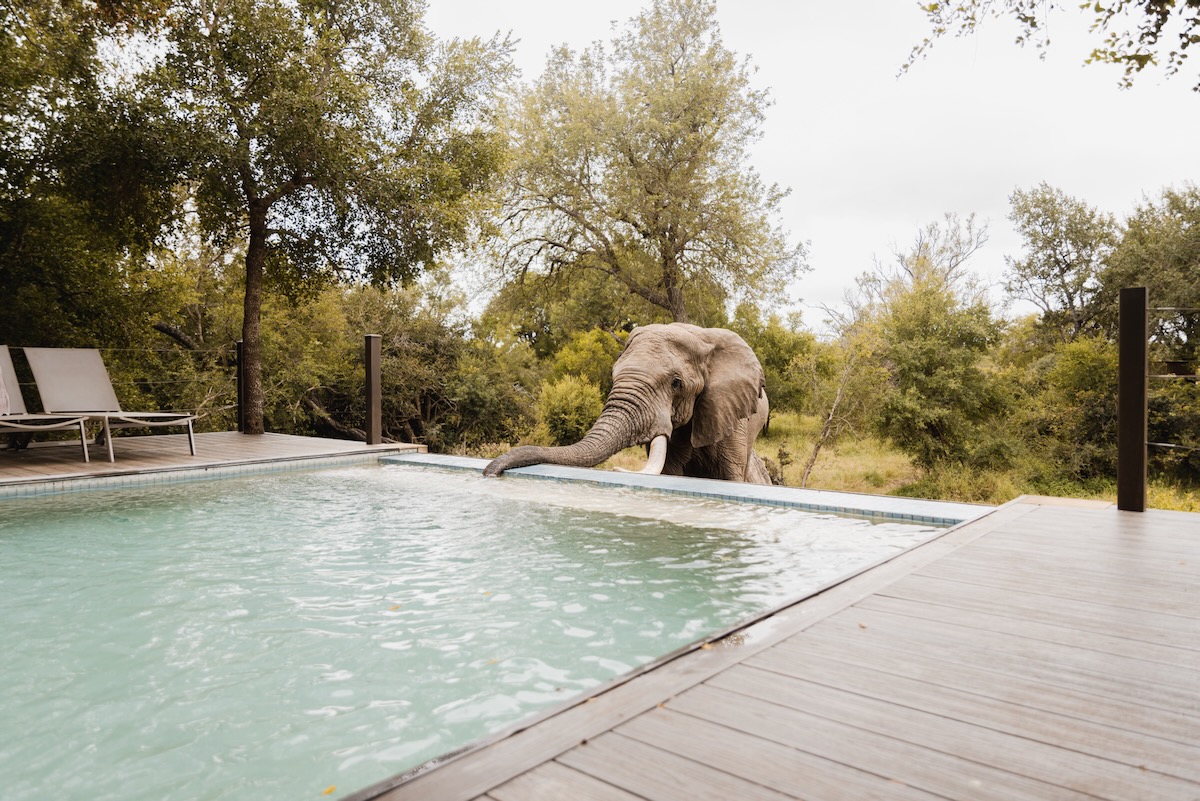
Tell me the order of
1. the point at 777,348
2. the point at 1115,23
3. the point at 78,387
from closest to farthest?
the point at 1115,23
the point at 78,387
the point at 777,348

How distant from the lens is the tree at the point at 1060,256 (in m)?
20.8

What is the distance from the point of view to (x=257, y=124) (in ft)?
29.1

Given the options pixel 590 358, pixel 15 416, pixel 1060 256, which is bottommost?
pixel 15 416

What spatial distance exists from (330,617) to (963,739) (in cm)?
246

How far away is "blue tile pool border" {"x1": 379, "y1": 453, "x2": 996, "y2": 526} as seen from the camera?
5.00 metres

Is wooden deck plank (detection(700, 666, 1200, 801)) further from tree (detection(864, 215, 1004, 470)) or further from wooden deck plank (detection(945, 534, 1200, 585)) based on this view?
tree (detection(864, 215, 1004, 470))

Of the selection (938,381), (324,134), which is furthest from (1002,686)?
(938,381)

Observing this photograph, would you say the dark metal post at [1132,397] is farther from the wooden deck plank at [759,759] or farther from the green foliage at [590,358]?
the green foliage at [590,358]

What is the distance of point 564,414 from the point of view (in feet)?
48.9

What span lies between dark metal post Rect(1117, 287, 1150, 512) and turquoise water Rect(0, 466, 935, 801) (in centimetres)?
122

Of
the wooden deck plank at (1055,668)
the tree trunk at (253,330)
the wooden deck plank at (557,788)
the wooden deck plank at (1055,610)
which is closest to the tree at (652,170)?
the tree trunk at (253,330)

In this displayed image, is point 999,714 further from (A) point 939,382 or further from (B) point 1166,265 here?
(B) point 1166,265

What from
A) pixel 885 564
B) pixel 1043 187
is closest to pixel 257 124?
pixel 885 564

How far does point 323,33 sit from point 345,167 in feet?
6.60
